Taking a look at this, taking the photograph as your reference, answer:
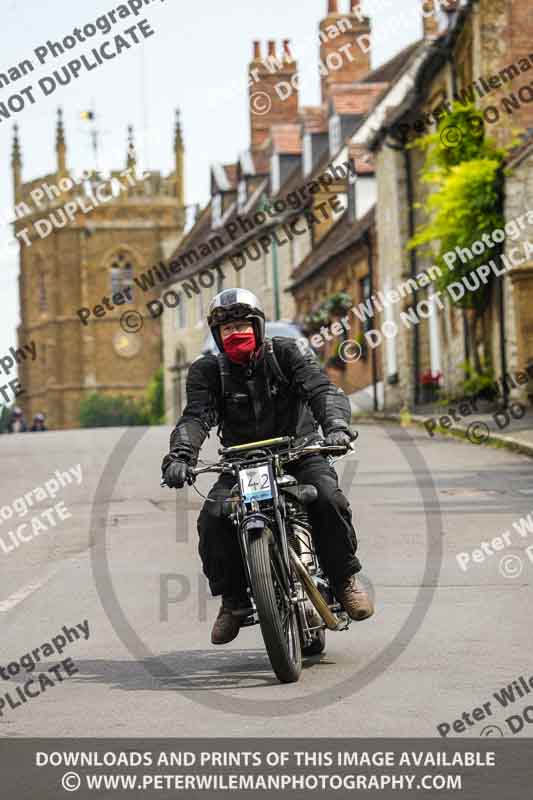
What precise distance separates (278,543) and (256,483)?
28 cm

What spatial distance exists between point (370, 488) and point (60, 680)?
10.0 metres

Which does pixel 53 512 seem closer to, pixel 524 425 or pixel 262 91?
pixel 524 425

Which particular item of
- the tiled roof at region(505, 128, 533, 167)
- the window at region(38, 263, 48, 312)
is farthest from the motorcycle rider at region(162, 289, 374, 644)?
the window at region(38, 263, 48, 312)

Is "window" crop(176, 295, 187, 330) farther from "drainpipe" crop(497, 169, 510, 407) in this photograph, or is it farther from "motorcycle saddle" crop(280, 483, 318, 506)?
"motorcycle saddle" crop(280, 483, 318, 506)

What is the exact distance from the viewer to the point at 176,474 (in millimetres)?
7008

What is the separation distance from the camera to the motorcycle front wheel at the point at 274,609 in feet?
21.6

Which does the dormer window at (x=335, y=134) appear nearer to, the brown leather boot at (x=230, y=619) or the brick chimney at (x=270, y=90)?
the brick chimney at (x=270, y=90)

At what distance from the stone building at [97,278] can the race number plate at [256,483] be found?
93.2m

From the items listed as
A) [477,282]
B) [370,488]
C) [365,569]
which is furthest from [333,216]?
[365,569]

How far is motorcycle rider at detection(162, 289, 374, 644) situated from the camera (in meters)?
7.14

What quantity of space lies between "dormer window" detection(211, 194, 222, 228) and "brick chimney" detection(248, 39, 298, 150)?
4.91m

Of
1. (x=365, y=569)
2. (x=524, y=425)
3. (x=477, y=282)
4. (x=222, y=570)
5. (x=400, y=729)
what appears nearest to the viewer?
(x=400, y=729)

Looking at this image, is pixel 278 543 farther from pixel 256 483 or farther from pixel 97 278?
pixel 97 278

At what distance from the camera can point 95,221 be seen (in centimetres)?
10094
